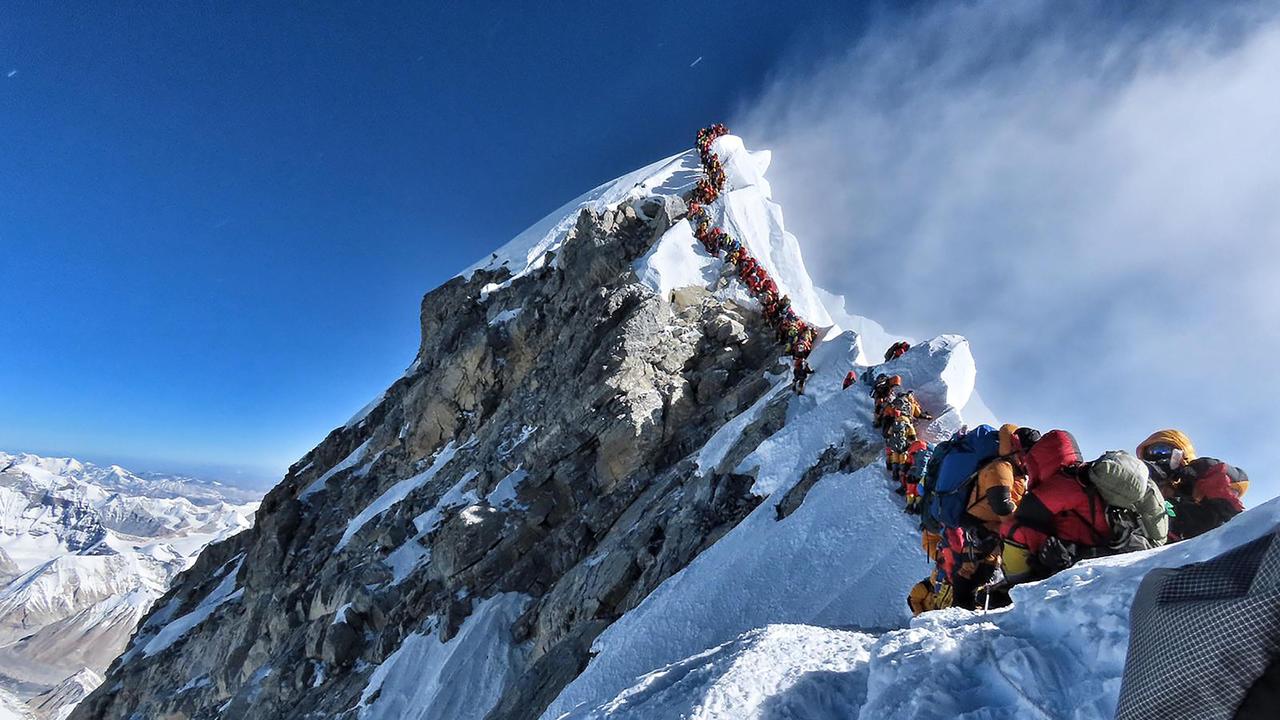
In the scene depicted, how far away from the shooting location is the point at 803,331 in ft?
61.4

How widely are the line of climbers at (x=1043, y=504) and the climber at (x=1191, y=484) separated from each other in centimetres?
1

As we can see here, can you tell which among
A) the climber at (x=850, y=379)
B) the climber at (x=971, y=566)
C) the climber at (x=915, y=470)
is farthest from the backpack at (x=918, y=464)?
the climber at (x=850, y=379)

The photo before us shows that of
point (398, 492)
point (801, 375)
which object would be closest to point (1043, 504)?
point (801, 375)

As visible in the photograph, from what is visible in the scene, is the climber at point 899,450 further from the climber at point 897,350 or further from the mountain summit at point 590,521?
the climber at point 897,350

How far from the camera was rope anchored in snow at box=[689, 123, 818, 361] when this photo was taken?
19.0 metres

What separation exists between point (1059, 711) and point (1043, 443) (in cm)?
311

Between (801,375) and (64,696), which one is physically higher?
A: (801,375)

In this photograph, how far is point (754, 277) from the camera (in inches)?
1010

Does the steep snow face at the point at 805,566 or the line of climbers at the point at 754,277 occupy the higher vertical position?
the line of climbers at the point at 754,277

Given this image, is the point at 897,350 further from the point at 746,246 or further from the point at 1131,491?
the point at 746,246

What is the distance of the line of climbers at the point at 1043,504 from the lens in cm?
527

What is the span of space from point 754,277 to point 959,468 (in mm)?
19955

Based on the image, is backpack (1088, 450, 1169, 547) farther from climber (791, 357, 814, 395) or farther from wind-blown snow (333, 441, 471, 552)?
wind-blown snow (333, 441, 471, 552)

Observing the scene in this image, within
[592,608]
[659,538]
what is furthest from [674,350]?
[592,608]
